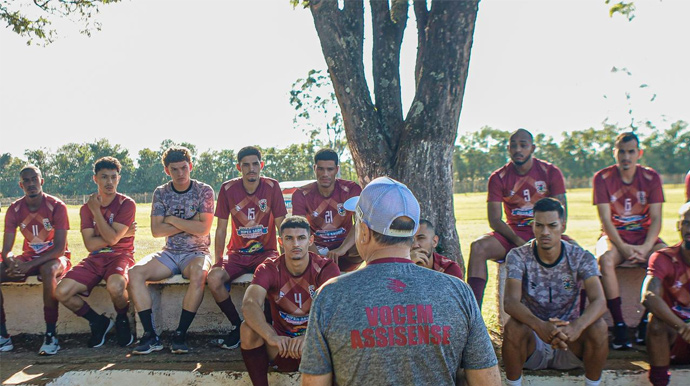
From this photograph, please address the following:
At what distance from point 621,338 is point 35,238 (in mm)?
6574

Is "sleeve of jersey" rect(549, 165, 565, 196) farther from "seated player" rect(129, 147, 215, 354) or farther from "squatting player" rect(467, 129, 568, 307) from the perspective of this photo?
"seated player" rect(129, 147, 215, 354)

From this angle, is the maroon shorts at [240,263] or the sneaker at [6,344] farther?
the sneaker at [6,344]

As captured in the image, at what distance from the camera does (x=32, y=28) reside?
807 cm

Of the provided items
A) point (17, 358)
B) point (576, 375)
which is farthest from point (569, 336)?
point (17, 358)

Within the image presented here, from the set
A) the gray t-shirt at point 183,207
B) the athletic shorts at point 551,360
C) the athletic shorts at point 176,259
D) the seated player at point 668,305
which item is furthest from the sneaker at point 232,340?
the seated player at point 668,305

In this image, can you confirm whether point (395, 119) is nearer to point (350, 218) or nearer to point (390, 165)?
point (390, 165)

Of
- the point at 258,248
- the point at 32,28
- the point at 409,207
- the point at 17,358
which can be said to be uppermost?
the point at 32,28

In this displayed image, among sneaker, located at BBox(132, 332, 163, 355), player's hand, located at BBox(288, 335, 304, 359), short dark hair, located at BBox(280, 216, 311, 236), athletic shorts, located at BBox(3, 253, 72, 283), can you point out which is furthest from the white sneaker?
player's hand, located at BBox(288, 335, 304, 359)

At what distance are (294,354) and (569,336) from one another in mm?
2110

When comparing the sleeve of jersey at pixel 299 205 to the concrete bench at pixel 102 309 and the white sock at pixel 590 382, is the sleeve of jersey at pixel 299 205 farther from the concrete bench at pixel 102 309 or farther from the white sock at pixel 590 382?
the white sock at pixel 590 382

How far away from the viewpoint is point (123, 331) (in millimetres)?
5715

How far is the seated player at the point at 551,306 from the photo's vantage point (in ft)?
13.4

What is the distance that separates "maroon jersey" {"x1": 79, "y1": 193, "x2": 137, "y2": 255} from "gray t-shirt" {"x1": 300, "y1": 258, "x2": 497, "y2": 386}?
462 centimetres

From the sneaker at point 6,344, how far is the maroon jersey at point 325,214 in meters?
3.52
